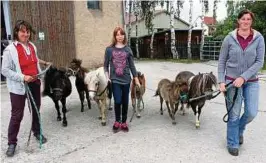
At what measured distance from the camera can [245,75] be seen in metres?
4.30

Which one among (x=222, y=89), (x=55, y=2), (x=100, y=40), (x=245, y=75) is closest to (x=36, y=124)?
(x=222, y=89)

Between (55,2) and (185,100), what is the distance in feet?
28.5

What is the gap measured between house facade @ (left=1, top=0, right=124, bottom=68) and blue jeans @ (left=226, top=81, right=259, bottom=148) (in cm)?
841

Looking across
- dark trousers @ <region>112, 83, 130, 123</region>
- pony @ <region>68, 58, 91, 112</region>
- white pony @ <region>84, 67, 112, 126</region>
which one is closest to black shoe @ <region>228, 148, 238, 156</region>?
dark trousers @ <region>112, 83, 130, 123</region>

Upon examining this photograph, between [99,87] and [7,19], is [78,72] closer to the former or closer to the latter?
[99,87]

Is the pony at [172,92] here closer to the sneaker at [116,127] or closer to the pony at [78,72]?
the sneaker at [116,127]

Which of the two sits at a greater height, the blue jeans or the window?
the window

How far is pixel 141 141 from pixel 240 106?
1704 mm

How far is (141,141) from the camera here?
5273 mm

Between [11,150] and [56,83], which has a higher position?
[56,83]

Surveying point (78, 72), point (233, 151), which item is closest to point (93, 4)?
point (78, 72)

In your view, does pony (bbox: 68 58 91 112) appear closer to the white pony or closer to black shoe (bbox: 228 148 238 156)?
the white pony

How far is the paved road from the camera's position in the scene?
15.2 ft

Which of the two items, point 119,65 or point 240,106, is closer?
point 240,106
